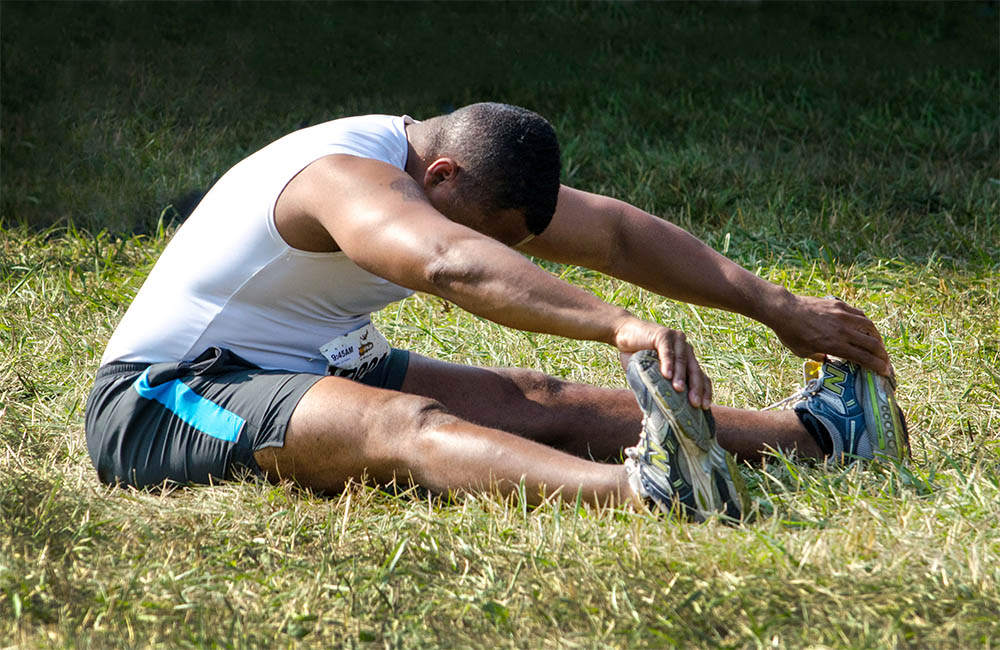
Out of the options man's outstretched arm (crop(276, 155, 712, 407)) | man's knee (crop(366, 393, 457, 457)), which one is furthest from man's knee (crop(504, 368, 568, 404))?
man's outstretched arm (crop(276, 155, 712, 407))

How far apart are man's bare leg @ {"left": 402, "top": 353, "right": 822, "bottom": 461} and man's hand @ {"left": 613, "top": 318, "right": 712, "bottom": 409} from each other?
2.01 ft

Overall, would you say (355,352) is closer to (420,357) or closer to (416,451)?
(420,357)

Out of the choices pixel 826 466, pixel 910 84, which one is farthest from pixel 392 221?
pixel 910 84

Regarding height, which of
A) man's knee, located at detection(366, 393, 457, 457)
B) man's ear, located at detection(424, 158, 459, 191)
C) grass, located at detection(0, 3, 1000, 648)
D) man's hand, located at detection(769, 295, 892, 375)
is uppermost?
man's ear, located at detection(424, 158, 459, 191)

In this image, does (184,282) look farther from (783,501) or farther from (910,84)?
(910,84)

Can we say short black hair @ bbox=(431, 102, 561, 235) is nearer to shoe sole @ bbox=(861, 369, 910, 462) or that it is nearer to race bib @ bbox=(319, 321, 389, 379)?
race bib @ bbox=(319, 321, 389, 379)

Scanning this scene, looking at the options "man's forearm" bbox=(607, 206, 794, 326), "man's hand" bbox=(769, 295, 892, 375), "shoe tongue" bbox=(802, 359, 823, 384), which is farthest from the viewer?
"man's forearm" bbox=(607, 206, 794, 326)

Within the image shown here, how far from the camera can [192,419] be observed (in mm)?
2717

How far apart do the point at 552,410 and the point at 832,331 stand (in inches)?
29.7

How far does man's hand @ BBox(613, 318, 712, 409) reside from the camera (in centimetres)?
236

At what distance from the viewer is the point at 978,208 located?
5.33m

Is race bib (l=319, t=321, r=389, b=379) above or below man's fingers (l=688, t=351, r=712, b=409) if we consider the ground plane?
below

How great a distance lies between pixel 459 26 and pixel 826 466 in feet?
20.4

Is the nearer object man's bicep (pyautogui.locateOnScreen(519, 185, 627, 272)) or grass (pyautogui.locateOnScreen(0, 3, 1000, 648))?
grass (pyautogui.locateOnScreen(0, 3, 1000, 648))
